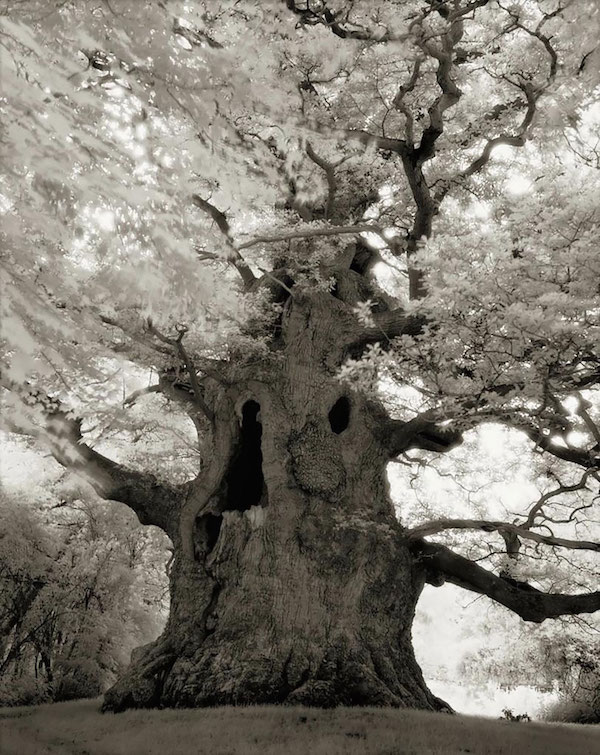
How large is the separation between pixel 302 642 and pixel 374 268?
7924 mm

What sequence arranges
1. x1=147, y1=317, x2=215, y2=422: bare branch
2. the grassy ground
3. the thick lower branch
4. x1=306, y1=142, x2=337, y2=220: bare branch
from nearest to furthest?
the grassy ground
x1=147, y1=317, x2=215, y2=422: bare branch
the thick lower branch
x1=306, y1=142, x2=337, y2=220: bare branch

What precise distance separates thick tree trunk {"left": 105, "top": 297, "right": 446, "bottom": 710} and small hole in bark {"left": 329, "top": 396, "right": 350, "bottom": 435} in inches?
1.0

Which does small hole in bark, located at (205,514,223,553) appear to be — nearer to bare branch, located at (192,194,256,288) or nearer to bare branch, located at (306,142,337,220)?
bare branch, located at (192,194,256,288)

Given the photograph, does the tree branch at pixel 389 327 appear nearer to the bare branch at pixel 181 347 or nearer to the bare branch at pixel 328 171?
the bare branch at pixel 328 171

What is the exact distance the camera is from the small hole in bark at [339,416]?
10.9 meters

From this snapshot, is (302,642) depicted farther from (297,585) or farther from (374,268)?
(374,268)

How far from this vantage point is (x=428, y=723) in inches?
283

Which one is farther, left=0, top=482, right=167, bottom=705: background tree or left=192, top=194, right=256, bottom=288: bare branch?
left=0, top=482, right=167, bottom=705: background tree

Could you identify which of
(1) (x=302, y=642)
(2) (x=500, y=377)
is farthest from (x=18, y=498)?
(2) (x=500, y=377)

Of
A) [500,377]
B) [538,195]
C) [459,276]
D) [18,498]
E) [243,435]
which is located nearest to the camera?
[459,276]

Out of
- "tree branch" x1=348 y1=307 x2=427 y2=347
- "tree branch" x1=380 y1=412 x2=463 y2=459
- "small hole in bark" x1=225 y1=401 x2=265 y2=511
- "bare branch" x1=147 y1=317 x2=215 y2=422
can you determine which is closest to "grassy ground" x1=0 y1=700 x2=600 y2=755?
"small hole in bark" x1=225 y1=401 x2=265 y2=511

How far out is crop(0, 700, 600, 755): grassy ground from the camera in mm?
6207

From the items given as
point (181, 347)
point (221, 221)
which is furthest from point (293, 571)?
point (221, 221)

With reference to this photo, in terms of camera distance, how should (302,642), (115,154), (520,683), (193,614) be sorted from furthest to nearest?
(520,683), (193,614), (302,642), (115,154)
